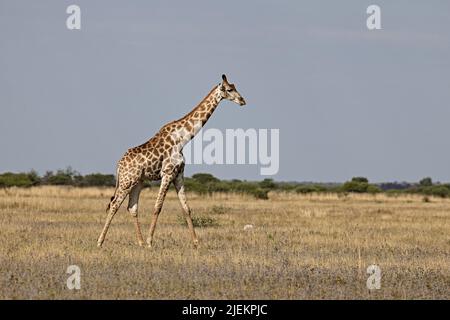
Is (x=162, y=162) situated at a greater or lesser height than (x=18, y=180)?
greater

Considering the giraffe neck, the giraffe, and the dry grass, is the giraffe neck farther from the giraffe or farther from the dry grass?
the dry grass

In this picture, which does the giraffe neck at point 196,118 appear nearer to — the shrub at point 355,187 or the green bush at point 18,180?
the green bush at point 18,180

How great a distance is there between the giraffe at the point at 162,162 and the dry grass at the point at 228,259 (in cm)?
90

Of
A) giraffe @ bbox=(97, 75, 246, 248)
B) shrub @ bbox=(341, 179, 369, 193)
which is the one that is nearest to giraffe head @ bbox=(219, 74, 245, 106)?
giraffe @ bbox=(97, 75, 246, 248)

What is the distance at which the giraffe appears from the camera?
18312mm

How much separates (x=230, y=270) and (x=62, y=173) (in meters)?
62.1

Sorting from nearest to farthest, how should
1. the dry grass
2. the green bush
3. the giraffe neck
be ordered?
the dry grass, the giraffe neck, the green bush

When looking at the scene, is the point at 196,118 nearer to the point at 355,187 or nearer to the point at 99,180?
the point at 355,187

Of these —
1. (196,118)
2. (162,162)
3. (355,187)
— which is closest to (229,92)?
(196,118)

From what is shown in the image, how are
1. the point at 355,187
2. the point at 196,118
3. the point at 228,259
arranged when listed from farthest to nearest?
1. the point at 355,187
2. the point at 196,118
3. the point at 228,259

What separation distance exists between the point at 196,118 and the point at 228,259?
399cm

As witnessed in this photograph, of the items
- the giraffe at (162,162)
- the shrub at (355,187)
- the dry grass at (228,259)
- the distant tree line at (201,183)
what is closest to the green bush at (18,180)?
the distant tree line at (201,183)

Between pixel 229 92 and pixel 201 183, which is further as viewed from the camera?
pixel 201 183

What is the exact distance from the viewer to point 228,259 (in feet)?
52.6
